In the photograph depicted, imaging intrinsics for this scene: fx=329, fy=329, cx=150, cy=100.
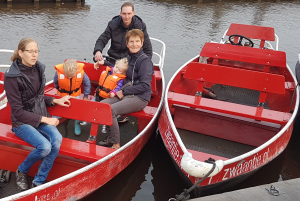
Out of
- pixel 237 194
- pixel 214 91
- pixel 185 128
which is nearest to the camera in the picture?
pixel 237 194

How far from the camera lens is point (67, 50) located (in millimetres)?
10898

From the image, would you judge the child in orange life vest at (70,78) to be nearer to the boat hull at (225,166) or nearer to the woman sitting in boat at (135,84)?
the woman sitting in boat at (135,84)

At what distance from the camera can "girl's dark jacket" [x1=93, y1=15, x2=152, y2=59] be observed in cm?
591

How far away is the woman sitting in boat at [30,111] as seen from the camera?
11.6 ft

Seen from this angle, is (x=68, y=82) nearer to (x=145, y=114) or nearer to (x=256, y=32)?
(x=145, y=114)

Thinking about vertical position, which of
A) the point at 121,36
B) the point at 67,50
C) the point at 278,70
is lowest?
the point at 67,50

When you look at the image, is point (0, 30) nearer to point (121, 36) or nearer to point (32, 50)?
point (121, 36)

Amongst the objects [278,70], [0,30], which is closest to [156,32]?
[0,30]

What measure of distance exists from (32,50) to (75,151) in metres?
1.26

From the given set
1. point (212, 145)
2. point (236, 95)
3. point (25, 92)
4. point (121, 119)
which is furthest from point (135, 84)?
point (236, 95)

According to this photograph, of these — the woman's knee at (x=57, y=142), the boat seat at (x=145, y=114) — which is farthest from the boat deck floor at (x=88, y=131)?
the woman's knee at (x=57, y=142)

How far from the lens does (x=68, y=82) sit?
197 inches

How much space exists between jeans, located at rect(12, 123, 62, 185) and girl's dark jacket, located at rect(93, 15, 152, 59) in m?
2.53

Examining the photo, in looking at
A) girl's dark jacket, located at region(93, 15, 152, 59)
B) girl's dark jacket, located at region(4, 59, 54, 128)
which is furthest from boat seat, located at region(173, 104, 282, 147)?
girl's dark jacket, located at region(4, 59, 54, 128)
